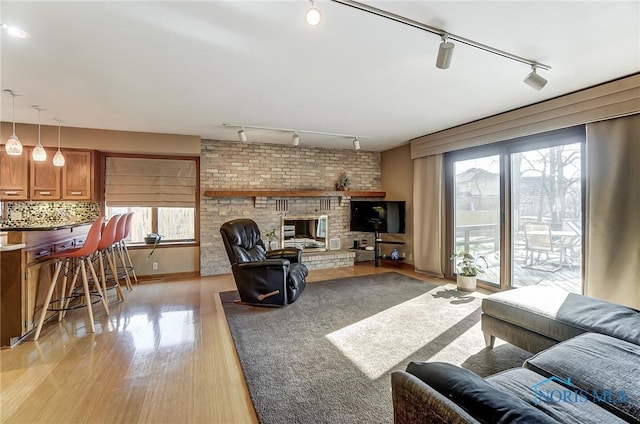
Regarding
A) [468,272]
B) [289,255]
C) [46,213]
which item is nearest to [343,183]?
[289,255]

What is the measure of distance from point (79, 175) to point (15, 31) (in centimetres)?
312

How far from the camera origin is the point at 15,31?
1972mm

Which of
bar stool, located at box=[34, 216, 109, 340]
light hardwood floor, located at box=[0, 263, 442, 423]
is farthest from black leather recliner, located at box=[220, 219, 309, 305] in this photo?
bar stool, located at box=[34, 216, 109, 340]

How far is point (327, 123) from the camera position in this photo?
4.41 meters

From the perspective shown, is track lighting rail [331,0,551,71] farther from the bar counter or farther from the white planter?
the bar counter

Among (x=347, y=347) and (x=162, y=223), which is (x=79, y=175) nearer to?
(x=162, y=223)

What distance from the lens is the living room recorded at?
1943 millimetres

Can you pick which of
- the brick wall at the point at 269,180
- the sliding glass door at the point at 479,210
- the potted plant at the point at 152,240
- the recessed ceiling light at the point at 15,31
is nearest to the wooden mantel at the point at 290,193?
the brick wall at the point at 269,180

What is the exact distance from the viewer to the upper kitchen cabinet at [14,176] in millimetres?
4160

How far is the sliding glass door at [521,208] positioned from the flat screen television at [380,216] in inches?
39.9

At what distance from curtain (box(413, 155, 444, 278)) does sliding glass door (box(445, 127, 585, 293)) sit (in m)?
0.17

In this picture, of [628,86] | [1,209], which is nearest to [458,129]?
[628,86]

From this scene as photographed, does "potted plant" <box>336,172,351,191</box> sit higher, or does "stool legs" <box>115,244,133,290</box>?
"potted plant" <box>336,172,351,191</box>

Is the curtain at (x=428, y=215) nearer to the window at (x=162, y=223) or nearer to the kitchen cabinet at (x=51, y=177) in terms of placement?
the window at (x=162, y=223)
